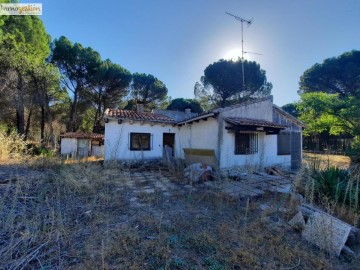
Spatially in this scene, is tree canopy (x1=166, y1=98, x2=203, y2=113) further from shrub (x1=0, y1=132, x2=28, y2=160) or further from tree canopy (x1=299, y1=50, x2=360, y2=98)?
shrub (x1=0, y1=132, x2=28, y2=160)

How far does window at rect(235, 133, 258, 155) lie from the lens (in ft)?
32.6

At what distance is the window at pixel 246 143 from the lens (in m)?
9.95

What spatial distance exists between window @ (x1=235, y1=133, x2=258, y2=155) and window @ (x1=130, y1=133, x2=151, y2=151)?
5.10m

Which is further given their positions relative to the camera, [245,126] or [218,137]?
[218,137]

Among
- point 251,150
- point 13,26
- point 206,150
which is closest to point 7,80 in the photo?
point 13,26

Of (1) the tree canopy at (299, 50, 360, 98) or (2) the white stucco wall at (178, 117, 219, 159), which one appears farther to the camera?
(1) the tree canopy at (299, 50, 360, 98)

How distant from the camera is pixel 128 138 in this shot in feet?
37.7

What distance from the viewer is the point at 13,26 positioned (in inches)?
553

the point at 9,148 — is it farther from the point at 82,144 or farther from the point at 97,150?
the point at 97,150

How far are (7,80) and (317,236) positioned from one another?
1825 cm

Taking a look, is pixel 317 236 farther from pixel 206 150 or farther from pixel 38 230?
pixel 206 150

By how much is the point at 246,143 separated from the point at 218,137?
179 centimetres

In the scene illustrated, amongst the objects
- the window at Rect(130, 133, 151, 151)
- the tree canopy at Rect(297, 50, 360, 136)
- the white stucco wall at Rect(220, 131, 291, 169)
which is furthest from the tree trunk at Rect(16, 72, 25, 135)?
the tree canopy at Rect(297, 50, 360, 136)

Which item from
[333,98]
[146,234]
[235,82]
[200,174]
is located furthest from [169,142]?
[235,82]
